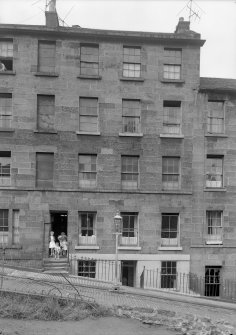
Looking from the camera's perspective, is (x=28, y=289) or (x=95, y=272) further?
(x=95, y=272)

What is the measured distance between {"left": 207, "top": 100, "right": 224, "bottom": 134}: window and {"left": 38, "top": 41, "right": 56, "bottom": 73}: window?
9980mm

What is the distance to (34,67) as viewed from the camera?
2367cm

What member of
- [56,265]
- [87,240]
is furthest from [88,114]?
[56,265]

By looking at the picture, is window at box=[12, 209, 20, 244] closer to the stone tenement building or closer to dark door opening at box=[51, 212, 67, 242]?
the stone tenement building

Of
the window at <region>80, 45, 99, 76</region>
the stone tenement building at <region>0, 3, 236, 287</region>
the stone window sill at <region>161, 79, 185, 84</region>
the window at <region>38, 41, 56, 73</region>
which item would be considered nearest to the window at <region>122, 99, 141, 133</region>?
the stone tenement building at <region>0, 3, 236, 287</region>

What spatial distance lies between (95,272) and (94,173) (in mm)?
5884

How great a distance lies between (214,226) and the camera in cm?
2464

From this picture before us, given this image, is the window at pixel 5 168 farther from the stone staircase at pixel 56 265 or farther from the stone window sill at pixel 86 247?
the stone window sill at pixel 86 247

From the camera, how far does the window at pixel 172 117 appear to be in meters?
24.7

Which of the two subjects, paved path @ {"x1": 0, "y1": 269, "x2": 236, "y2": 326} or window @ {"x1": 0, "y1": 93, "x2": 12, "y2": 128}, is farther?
window @ {"x1": 0, "y1": 93, "x2": 12, "y2": 128}

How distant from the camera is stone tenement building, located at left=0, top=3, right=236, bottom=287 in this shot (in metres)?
23.5

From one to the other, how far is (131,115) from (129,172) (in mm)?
3506

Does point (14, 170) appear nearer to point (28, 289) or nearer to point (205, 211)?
point (28, 289)

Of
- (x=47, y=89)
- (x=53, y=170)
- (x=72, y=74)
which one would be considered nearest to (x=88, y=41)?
(x=72, y=74)
